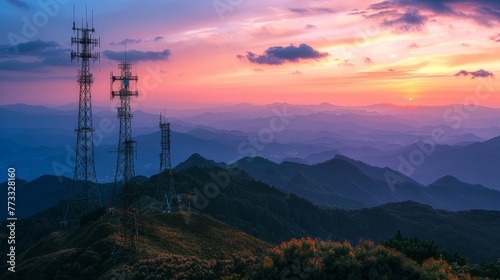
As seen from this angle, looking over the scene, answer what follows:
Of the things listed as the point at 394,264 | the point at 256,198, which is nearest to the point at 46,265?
the point at 394,264

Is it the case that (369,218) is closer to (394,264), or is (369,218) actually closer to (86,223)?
(86,223)

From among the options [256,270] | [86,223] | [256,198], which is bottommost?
[256,198]

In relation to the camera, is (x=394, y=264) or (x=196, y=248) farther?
(x=196, y=248)

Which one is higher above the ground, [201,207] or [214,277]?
[214,277]

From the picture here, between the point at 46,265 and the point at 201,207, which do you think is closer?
the point at 46,265

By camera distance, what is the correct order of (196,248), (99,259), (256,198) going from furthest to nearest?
(256,198) < (196,248) < (99,259)

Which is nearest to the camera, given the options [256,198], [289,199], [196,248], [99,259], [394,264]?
[394,264]

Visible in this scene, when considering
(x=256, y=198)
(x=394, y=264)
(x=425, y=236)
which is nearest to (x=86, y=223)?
(x=394, y=264)

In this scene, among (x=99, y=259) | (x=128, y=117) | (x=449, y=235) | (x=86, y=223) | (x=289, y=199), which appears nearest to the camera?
(x=99, y=259)

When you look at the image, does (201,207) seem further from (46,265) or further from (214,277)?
(214,277)
